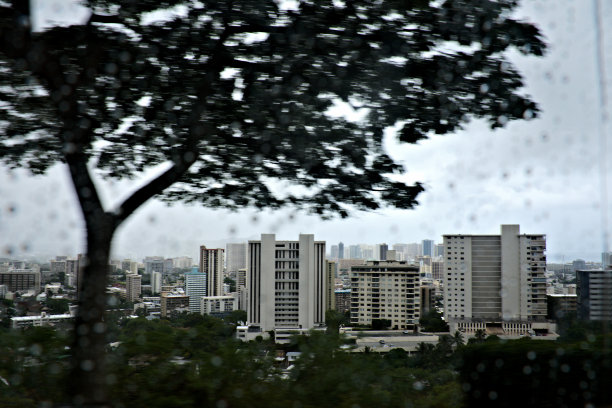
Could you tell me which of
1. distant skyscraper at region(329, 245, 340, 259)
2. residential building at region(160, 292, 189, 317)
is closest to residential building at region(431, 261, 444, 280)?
distant skyscraper at region(329, 245, 340, 259)

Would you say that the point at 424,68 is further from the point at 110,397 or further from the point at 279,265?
the point at 110,397

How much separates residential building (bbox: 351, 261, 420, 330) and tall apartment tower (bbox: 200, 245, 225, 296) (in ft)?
2.76

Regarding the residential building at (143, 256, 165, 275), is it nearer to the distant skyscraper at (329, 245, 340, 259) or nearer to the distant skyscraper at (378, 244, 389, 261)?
the distant skyscraper at (329, 245, 340, 259)

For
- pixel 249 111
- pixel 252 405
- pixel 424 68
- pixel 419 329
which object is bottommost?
pixel 252 405

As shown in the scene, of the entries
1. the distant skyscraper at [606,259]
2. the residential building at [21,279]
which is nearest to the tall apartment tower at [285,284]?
the residential building at [21,279]

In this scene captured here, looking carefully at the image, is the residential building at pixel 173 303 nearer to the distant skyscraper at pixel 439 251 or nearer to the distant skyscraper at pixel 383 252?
the distant skyscraper at pixel 383 252

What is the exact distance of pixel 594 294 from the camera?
2697 millimetres

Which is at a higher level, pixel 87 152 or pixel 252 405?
pixel 87 152

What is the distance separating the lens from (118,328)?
260 centimetres

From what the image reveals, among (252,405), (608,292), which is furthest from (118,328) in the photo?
(608,292)

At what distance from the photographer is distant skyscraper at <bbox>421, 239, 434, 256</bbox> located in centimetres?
270

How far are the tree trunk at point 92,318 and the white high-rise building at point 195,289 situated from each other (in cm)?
49

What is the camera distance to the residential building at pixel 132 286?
266 centimetres

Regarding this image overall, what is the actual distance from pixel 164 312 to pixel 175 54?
162 cm
